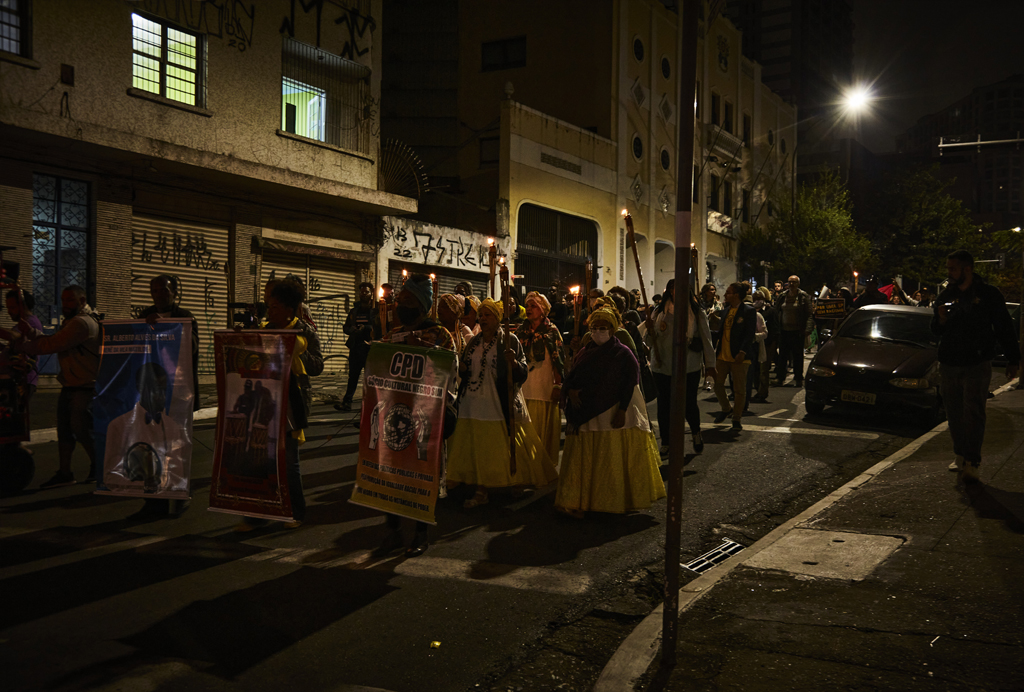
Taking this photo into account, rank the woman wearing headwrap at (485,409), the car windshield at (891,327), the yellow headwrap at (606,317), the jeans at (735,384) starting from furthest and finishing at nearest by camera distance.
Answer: the car windshield at (891,327) < the jeans at (735,384) < the woman wearing headwrap at (485,409) < the yellow headwrap at (606,317)

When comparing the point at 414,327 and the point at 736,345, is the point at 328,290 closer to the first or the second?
the point at 736,345

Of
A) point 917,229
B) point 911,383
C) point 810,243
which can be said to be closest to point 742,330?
point 911,383

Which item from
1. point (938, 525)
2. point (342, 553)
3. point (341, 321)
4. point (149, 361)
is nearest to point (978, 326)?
point (938, 525)

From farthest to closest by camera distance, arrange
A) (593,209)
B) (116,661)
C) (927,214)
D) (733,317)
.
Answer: (927,214), (593,209), (733,317), (116,661)

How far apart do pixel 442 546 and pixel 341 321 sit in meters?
14.9

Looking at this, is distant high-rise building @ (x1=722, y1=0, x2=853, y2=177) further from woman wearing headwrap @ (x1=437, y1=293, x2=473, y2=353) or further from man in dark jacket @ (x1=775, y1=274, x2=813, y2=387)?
woman wearing headwrap @ (x1=437, y1=293, x2=473, y2=353)

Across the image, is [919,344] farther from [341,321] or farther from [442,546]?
[341,321]

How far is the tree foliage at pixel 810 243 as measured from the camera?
39781 mm

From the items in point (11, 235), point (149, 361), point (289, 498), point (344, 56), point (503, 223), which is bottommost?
point (289, 498)

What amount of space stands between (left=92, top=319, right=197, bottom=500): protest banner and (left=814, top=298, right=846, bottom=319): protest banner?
16229mm

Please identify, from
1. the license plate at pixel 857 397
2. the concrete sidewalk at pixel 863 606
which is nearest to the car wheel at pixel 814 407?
the license plate at pixel 857 397

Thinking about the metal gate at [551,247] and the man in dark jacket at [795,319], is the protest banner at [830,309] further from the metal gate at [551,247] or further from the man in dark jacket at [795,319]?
the metal gate at [551,247]

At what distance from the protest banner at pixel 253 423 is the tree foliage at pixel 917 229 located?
45.0m

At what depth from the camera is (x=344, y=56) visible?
64.4 ft
